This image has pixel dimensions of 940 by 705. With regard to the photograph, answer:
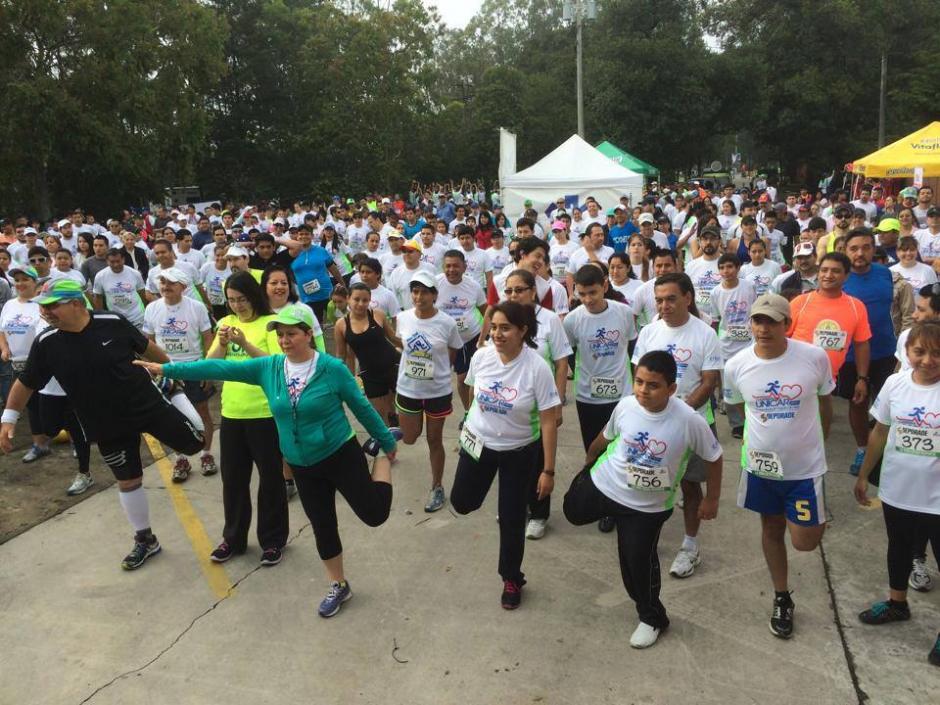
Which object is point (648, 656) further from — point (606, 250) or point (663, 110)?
point (663, 110)

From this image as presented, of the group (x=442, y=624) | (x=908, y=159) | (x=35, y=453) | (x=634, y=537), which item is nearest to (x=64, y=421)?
(x=35, y=453)

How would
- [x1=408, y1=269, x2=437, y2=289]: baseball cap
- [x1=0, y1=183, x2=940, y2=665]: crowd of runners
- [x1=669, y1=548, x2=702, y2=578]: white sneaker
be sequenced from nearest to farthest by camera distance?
1. [x1=0, y1=183, x2=940, y2=665]: crowd of runners
2. [x1=669, y1=548, x2=702, y2=578]: white sneaker
3. [x1=408, y1=269, x2=437, y2=289]: baseball cap

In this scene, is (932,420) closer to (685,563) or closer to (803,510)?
(803,510)

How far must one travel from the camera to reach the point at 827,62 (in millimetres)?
37875

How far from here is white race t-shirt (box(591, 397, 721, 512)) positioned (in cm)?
367

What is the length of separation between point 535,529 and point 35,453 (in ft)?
16.8

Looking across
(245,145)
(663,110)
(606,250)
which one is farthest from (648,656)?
(245,145)

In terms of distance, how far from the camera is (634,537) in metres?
3.74

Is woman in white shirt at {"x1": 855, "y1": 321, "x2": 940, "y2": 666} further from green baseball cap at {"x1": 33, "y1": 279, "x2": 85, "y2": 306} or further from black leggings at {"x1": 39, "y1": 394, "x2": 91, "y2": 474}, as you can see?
black leggings at {"x1": 39, "y1": 394, "x2": 91, "y2": 474}

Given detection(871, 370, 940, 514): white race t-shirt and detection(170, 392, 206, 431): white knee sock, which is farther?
detection(170, 392, 206, 431): white knee sock

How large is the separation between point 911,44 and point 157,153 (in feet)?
127

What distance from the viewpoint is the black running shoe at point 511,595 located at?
434 centimetres

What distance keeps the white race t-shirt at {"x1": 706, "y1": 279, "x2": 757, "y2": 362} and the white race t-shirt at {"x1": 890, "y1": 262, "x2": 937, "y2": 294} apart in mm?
1383

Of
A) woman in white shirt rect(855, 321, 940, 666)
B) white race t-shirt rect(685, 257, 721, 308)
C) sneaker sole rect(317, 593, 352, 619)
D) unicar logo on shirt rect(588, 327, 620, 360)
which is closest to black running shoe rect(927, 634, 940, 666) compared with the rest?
woman in white shirt rect(855, 321, 940, 666)
